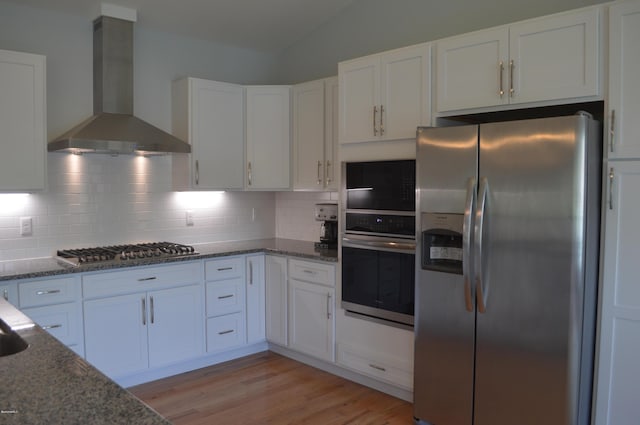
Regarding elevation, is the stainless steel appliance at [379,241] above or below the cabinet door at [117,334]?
above

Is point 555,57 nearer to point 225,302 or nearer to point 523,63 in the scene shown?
point 523,63

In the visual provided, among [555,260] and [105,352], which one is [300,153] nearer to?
[105,352]

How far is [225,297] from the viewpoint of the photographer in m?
4.13

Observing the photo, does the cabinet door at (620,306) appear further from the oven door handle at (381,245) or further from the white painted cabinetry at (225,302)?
the white painted cabinetry at (225,302)

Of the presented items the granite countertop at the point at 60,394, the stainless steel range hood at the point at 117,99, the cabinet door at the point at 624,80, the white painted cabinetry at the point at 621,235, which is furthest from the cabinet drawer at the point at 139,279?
the cabinet door at the point at 624,80

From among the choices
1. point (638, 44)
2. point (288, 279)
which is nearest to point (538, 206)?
point (638, 44)

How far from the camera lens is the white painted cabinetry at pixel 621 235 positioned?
2.40 m

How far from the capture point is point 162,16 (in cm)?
409

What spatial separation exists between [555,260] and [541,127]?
643 millimetres

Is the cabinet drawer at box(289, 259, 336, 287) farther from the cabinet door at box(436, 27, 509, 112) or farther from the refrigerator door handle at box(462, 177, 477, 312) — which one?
the cabinet door at box(436, 27, 509, 112)

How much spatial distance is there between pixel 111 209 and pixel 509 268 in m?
3.00

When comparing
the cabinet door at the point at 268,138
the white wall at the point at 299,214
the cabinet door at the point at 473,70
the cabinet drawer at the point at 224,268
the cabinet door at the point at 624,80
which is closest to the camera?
the cabinet door at the point at 624,80

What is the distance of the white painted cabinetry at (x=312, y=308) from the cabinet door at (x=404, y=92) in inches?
44.7

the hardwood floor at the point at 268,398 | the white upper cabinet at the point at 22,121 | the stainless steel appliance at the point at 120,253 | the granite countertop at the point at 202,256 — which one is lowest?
the hardwood floor at the point at 268,398
